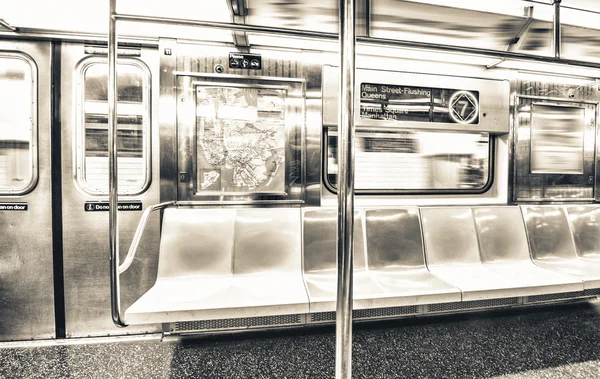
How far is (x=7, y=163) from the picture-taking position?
2.42 m

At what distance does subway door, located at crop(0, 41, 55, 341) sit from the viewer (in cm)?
242

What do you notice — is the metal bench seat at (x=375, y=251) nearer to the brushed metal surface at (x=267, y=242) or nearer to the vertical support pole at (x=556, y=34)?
the brushed metal surface at (x=267, y=242)

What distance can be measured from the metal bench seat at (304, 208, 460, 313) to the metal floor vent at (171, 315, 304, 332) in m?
0.35

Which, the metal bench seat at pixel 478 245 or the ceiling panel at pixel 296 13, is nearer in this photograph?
the ceiling panel at pixel 296 13

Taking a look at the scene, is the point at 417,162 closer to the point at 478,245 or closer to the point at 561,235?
the point at 478,245

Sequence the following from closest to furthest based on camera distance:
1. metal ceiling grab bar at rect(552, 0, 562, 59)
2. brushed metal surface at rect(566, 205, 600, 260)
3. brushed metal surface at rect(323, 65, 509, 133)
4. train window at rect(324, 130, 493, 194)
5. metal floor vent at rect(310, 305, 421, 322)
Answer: metal ceiling grab bar at rect(552, 0, 562, 59)
metal floor vent at rect(310, 305, 421, 322)
brushed metal surface at rect(323, 65, 509, 133)
train window at rect(324, 130, 493, 194)
brushed metal surface at rect(566, 205, 600, 260)

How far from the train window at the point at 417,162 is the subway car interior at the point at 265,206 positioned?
0.07 feet

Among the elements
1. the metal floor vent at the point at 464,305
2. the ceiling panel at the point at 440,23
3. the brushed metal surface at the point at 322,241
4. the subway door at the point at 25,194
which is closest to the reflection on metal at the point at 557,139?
the ceiling panel at the point at 440,23

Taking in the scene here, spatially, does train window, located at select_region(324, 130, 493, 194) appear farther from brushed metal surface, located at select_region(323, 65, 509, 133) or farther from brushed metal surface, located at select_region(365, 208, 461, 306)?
brushed metal surface, located at select_region(365, 208, 461, 306)

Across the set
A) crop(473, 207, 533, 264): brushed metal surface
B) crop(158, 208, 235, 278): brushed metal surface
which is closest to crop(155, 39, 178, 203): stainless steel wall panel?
crop(158, 208, 235, 278): brushed metal surface

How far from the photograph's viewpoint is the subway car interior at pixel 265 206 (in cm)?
214

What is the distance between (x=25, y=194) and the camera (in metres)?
2.45

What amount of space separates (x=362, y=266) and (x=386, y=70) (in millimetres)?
1803

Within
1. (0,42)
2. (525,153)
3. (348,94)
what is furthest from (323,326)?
(0,42)
